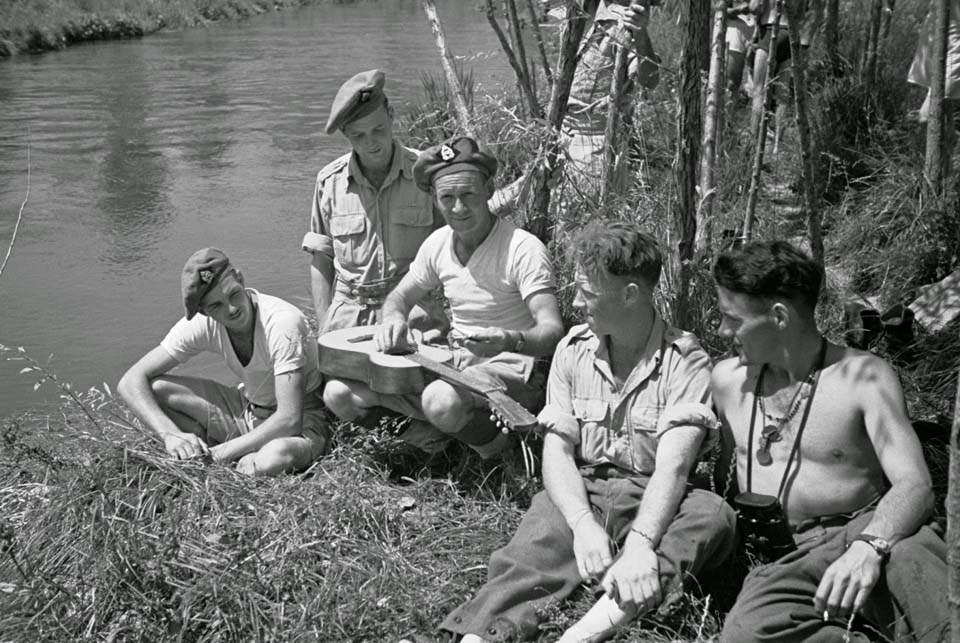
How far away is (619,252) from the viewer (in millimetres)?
3191

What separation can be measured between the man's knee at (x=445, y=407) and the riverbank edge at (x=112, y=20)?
17364 millimetres

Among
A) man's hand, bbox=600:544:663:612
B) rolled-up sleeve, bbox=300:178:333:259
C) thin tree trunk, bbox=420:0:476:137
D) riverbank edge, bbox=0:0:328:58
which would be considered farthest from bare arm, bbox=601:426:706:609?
riverbank edge, bbox=0:0:328:58

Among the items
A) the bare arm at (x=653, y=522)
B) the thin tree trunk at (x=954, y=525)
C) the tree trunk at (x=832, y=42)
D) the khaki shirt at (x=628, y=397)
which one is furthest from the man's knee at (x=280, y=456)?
the tree trunk at (x=832, y=42)

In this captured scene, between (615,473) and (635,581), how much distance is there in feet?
1.58

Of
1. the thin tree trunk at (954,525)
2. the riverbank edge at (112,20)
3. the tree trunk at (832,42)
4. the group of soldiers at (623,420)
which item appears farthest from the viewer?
the riverbank edge at (112,20)

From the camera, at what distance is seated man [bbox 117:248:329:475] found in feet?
13.1

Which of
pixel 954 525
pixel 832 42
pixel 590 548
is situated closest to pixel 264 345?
pixel 590 548

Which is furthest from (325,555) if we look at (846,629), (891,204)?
(891,204)

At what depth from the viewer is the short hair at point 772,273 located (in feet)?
9.68

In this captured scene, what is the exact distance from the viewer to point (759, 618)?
110 inches

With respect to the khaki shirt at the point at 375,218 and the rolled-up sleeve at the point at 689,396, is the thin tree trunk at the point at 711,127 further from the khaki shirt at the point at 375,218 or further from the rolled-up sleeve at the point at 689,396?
the khaki shirt at the point at 375,218

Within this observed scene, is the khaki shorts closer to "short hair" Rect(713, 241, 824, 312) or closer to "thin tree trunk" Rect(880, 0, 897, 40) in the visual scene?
"short hair" Rect(713, 241, 824, 312)

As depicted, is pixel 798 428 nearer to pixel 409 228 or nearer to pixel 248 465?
pixel 248 465

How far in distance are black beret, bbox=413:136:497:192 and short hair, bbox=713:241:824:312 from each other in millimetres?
1211
